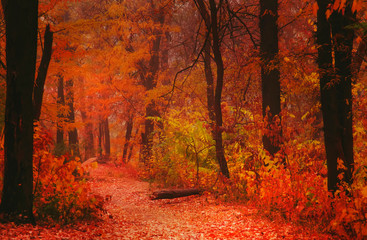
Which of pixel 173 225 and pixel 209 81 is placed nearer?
pixel 173 225

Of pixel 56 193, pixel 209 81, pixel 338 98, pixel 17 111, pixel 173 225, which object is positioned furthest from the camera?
pixel 209 81

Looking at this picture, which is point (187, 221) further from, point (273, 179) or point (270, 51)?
point (270, 51)

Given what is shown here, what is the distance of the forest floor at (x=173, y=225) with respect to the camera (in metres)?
4.89

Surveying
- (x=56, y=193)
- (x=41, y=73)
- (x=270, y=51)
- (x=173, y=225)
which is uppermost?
(x=270, y=51)

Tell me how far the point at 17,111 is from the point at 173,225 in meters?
3.66

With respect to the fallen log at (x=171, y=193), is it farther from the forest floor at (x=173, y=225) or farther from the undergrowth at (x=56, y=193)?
the undergrowth at (x=56, y=193)

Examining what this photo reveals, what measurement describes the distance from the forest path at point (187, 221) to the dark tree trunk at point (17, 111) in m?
1.61

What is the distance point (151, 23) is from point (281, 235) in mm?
12237

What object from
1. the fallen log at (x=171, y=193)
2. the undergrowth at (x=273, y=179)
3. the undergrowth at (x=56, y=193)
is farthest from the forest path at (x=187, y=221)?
the undergrowth at (x=56, y=193)

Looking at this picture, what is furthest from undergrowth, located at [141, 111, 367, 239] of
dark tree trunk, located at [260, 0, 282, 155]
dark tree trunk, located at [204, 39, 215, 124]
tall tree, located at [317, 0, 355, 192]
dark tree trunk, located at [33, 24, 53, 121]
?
dark tree trunk, located at [33, 24, 53, 121]

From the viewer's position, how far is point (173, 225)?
640 cm

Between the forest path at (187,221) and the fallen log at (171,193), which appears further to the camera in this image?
the fallen log at (171,193)

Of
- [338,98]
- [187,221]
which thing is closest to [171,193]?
[187,221]

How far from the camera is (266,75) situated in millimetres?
8117
